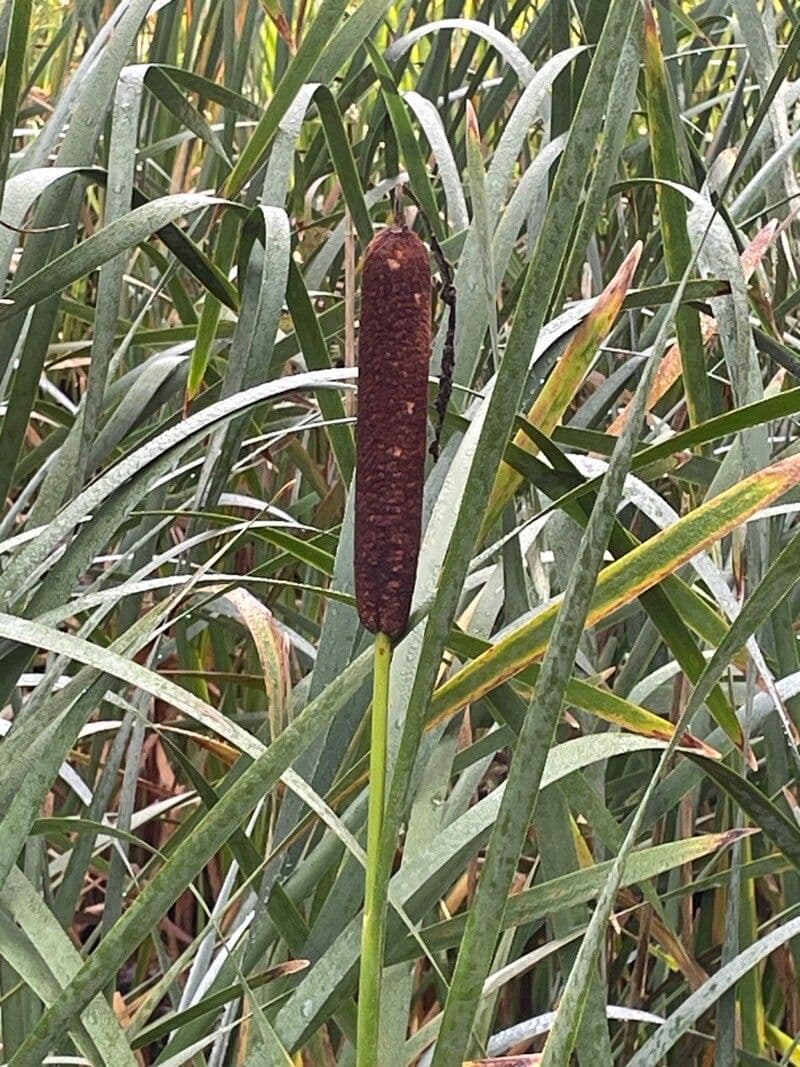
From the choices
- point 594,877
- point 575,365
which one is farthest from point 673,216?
point 594,877

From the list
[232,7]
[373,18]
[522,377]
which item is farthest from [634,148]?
[522,377]

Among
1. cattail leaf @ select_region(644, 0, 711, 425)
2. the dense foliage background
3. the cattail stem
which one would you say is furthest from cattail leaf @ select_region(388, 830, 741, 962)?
cattail leaf @ select_region(644, 0, 711, 425)

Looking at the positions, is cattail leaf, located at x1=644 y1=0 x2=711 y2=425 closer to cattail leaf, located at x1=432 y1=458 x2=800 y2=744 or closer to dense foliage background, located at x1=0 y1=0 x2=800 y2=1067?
dense foliage background, located at x1=0 y1=0 x2=800 y2=1067

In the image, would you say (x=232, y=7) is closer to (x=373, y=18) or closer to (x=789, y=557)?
(x=373, y=18)

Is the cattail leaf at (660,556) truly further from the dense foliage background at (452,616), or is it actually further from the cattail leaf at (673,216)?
the cattail leaf at (673,216)

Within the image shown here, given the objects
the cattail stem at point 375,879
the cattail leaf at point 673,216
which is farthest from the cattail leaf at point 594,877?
the cattail leaf at point 673,216
